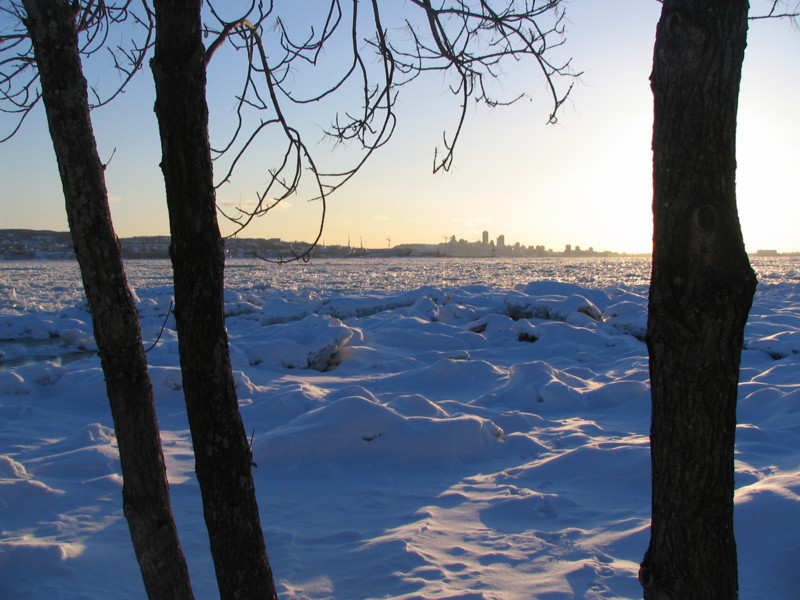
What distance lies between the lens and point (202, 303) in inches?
70.3

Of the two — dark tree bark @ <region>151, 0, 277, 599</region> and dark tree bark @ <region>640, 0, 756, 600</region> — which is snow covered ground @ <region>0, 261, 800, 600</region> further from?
dark tree bark @ <region>640, 0, 756, 600</region>

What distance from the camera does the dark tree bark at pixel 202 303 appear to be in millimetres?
1701

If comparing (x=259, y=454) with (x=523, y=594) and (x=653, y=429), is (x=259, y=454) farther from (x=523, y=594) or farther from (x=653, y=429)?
(x=653, y=429)

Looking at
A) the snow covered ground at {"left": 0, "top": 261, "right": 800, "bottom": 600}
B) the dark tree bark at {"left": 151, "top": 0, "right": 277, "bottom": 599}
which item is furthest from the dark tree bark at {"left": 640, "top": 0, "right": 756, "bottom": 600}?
the snow covered ground at {"left": 0, "top": 261, "right": 800, "bottom": 600}

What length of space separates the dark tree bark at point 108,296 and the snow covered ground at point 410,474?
1.30 metres

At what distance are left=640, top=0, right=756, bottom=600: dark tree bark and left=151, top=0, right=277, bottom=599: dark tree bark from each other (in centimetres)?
115

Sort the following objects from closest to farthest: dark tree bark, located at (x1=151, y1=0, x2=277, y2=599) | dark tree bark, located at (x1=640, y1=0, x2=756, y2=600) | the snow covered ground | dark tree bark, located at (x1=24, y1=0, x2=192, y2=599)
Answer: dark tree bark, located at (x1=640, y1=0, x2=756, y2=600), dark tree bark, located at (x1=151, y1=0, x2=277, y2=599), dark tree bark, located at (x1=24, y1=0, x2=192, y2=599), the snow covered ground

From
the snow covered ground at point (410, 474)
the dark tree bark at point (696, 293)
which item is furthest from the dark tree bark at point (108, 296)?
the dark tree bark at point (696, 293)

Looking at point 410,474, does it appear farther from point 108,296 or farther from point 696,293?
point 696,293

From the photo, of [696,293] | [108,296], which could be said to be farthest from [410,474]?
[696,293]

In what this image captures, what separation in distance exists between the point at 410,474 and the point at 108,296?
3450 mm

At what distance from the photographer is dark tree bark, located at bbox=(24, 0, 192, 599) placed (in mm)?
1856

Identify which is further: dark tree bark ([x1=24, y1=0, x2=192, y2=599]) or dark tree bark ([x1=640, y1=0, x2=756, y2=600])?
dark tree bark ([x1=24, y1=0, x2=192, y2=599])

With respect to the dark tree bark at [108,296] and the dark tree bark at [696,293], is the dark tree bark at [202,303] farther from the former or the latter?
the dark tree bark at [696,293]
